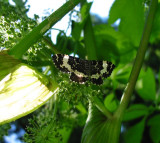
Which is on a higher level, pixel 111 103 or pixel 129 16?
pixel 129 16

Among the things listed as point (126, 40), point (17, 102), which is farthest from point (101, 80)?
point (126, 40)

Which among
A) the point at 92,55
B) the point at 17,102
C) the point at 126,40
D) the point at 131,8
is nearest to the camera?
the point at 17,102

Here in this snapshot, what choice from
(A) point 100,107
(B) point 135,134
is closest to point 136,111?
(B) point 135,134

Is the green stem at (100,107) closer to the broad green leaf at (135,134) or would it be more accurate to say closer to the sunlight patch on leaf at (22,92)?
the sunlight patch on leaf at (22,92)

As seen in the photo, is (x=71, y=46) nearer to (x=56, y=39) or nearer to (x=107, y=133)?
(x=56, y=39)

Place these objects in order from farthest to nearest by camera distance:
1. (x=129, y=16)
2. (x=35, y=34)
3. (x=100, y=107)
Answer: (x=129, y=16)
(x=100, y=107)
(x=35, y=34)

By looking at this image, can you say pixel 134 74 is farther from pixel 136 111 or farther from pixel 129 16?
pixel 136 111
